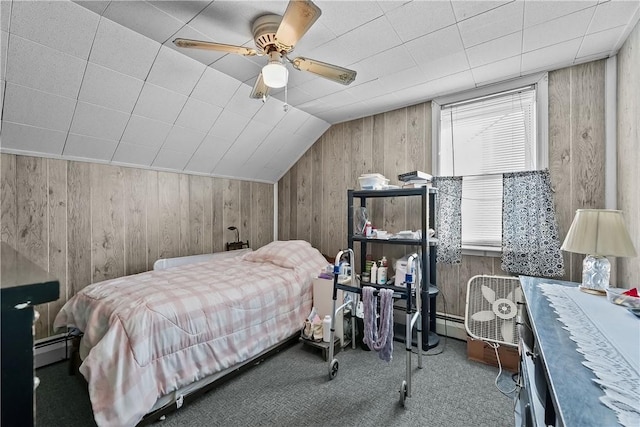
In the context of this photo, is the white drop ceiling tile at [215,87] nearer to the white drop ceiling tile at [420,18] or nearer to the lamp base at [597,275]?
the white drop ceiling tile at [420,18]

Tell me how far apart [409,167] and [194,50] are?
88.5 inches

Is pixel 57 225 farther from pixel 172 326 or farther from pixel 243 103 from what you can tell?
pixel 243 103

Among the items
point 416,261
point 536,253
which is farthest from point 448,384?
Result: point 536,253

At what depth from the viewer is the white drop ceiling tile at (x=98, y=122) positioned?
2209 mm

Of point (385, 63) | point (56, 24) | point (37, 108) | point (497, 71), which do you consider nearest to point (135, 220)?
point (37, 108)

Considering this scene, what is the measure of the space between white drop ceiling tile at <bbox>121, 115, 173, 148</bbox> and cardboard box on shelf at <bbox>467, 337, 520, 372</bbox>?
3.32 m

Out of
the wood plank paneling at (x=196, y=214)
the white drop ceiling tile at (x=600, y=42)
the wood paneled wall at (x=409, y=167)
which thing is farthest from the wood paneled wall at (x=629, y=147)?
the wood plank paneling at (x=196, y=214)

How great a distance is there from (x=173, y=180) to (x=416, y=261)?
105 inches

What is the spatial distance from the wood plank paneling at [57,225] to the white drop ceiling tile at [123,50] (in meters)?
1.07

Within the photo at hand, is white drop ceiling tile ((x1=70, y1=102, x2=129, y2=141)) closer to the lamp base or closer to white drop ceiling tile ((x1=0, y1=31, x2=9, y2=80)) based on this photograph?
white drop ceiling tile ((x1=0, y1=31, x2=9, y2=80))

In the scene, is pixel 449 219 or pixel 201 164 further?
pixel 201 164

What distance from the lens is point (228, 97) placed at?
2.65 metres

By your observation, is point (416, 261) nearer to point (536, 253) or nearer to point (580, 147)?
point (536, 253)

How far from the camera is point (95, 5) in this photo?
1.64 meters
